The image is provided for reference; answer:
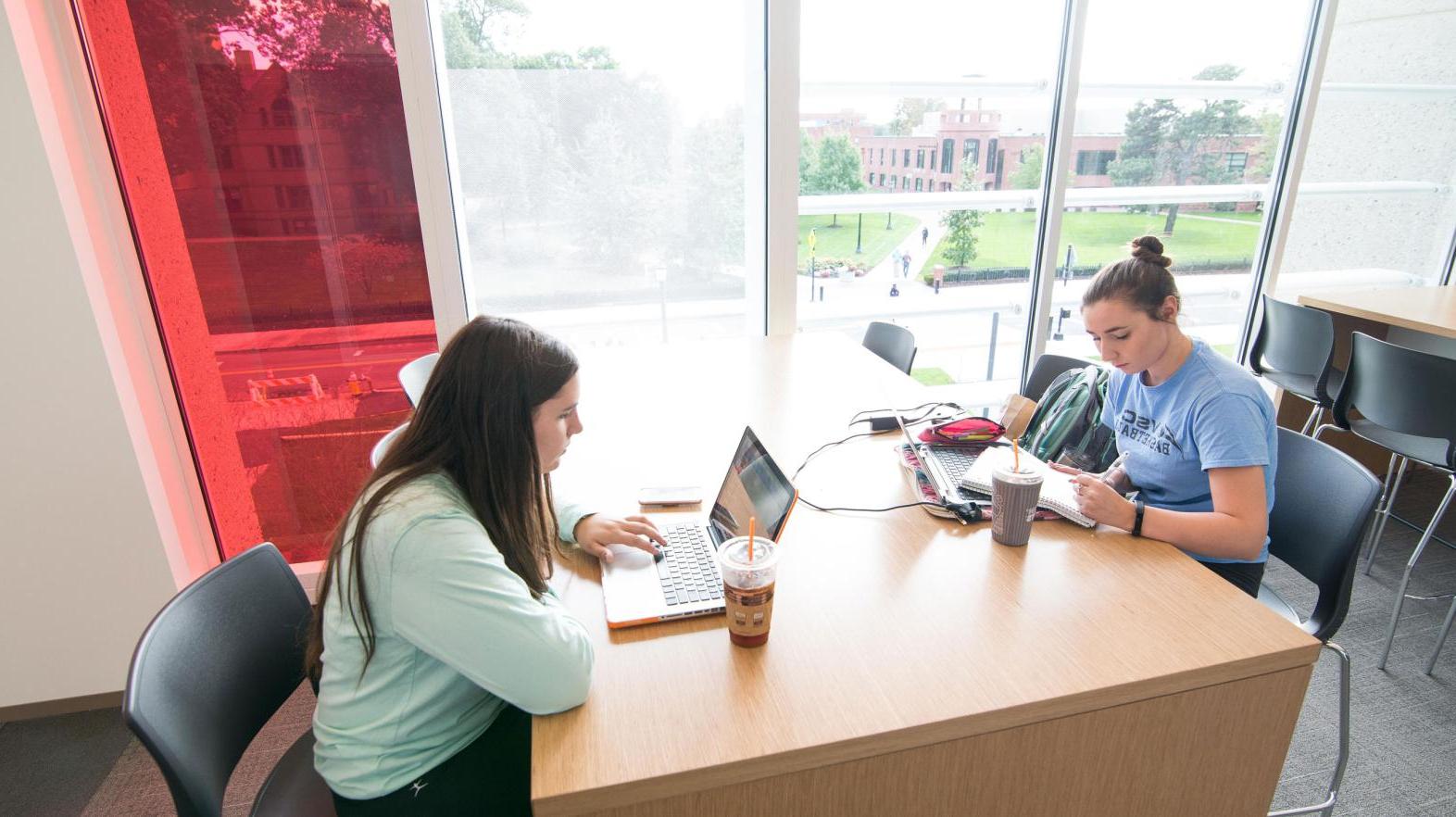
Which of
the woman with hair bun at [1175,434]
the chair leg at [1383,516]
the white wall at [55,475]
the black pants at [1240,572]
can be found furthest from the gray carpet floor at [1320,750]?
the woman with hair bun at [1175,434]

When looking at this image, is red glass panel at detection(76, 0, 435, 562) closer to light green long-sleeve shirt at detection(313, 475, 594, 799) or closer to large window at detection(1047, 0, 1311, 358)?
light green long-sleeve shirt at detection(313, 475, 594, 799)

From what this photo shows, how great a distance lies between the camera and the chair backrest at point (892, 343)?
263cm

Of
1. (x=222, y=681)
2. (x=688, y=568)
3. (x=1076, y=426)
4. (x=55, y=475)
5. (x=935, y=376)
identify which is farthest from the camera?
(x=935, y=376)

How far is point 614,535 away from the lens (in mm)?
1328

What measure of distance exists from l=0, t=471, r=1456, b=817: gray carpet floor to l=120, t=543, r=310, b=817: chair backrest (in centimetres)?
86

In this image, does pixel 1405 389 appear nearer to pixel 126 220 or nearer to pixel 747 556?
pixel 747 556

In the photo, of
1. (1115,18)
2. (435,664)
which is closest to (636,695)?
(435,664)

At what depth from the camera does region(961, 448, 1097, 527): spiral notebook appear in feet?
4.61

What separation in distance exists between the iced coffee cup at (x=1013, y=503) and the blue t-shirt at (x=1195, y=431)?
37 centimetres

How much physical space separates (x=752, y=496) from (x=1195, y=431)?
2.89 feet

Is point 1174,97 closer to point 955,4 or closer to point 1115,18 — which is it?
point 1115,18

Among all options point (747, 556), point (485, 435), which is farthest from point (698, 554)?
point (485, 435)

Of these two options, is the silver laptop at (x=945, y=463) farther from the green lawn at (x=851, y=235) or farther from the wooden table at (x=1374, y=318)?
the wooden table at (x=1374, y=318)

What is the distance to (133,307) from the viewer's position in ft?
7.44
